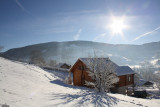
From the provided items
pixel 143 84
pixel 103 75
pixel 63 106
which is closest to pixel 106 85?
pixel 103 75

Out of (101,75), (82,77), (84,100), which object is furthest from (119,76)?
(84,100)

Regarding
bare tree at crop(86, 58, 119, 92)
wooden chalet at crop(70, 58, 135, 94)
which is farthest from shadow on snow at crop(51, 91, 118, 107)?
wooden chalet at crop(70, 58, 135, 94)

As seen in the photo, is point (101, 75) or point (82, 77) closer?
point (101, 75)

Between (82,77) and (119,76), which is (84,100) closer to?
(82,77)

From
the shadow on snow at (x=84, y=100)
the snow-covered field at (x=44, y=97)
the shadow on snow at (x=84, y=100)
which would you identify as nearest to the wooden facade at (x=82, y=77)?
the snow-covered field at (x=44, y=97)

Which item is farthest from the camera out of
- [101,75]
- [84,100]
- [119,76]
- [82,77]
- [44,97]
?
[82,77]

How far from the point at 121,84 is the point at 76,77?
10.0 meters

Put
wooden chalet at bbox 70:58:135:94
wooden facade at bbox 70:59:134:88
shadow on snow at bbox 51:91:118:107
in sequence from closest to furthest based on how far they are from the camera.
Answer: shadow on snow at bbox 51:91:118:107
wooden chalet at bbox 70:58:135:94
wooden facade at bbox 70:59:134:88

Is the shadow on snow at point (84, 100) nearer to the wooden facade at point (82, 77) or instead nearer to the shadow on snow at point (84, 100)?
the shadow on snow at point (84, 100)

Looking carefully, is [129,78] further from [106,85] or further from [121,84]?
[106,85]

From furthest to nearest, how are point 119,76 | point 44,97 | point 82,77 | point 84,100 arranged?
1. point 82,77
2. point 119,76
3. point 84,100
4. point 44,97

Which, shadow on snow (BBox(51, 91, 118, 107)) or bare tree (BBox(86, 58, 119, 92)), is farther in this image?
bare tree (BBox(86, 58, 119, 92))

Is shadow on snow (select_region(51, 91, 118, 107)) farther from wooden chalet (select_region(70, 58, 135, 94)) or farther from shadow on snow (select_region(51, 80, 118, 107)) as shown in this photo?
wooden chalet (select_region(70, 58, 135, 94))

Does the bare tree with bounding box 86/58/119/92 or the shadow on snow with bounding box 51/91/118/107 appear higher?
the bare tree with bounding box 86/58/119/92
